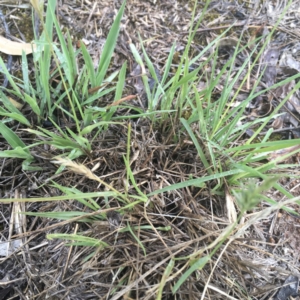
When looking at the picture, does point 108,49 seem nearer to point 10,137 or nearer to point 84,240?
point 10,137

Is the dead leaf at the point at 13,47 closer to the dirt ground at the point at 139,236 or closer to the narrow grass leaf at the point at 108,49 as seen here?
the dirt ground at the point at 139,236

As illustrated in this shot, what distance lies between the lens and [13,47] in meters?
1.26

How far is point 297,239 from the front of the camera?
3.88 feet

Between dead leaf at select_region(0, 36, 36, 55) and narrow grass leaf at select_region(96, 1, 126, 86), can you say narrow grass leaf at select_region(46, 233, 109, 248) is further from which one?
dead leaf at select_region(0, 36, 36, 55)

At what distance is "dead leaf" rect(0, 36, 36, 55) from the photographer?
1245mm

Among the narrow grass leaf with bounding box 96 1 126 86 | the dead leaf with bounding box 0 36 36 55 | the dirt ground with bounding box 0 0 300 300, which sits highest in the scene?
the narrow grass leaf with bounding box 96 1 126 86

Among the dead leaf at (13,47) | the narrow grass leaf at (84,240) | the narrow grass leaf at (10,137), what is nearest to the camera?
the narrow grass leaf at (84,240)

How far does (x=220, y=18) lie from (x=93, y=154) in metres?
0.83

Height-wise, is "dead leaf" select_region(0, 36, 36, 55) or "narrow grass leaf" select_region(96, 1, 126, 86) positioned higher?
"narrow grass leaf" select_region(96, 1, 126, 86)

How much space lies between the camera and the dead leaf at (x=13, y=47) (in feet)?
4.09

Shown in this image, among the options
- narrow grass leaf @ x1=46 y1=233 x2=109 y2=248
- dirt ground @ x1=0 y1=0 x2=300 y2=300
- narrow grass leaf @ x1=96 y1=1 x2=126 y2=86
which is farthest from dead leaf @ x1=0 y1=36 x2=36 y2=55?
narrow grass leaf @ x1=46 y1=233 x2=109 y2=248

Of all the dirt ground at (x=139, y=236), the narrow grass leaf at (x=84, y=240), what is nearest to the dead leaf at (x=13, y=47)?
the dirt ground at (x=139, y=236)

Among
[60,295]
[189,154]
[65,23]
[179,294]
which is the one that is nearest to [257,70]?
[189,154]

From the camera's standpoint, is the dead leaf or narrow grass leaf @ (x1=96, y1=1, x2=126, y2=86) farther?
the dead leaf
